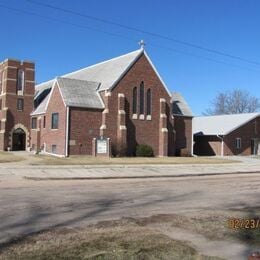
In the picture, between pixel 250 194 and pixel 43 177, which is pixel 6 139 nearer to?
pixel 43 177

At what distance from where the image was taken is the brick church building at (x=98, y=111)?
142 ft

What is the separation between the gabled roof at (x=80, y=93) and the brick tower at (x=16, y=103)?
983cm

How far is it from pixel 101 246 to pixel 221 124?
52949 mm

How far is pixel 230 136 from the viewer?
55.4 m

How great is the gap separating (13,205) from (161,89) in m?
36.7

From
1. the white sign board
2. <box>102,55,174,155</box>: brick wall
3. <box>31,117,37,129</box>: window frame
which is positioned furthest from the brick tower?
the white sign board

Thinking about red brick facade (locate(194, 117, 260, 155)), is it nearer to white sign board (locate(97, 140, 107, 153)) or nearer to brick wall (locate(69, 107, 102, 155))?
white sign board (locate(97, 140, 107, 153))

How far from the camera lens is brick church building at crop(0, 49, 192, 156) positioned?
4316 centimetres

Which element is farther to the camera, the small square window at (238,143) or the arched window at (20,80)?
the small square window at (238,143)

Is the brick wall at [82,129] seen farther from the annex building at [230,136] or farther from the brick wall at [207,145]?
the brick wall at [207,145]

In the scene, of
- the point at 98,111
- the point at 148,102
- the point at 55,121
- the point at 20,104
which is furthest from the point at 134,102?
the point at 20,104

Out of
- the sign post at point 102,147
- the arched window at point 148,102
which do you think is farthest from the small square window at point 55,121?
the arched window at point 148,102
